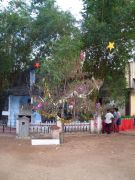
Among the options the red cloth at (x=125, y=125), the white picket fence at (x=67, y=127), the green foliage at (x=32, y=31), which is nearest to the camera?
the white picket fence at (x=67, y=127)

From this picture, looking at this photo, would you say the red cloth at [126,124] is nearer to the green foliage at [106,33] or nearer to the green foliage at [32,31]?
the green foliage at [106,33]

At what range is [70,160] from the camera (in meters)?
12.2

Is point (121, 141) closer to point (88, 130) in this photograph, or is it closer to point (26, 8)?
point (88, 130)

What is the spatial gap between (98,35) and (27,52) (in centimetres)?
418

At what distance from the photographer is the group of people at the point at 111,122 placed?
19.8 metres

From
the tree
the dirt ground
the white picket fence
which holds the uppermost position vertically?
the tree

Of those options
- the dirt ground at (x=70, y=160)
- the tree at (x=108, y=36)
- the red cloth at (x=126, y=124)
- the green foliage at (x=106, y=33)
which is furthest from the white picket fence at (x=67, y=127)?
the green foliage at (x=106, y=33)

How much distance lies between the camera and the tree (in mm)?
20016

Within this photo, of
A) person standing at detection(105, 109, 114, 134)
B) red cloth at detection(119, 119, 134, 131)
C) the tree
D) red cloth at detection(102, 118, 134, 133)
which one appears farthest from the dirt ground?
the tree

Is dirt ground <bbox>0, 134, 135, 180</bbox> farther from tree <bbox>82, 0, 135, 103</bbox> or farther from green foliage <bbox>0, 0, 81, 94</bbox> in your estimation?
tree <bbox>82, 0, 135, 103</bbox>

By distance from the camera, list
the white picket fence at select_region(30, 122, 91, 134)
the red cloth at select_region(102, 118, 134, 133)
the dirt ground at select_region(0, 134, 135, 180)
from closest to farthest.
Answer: the dirt ground at select_region(0, 134, 135, 180)
the white picket fence at select_region(30, 122, 91, 134)
the red cloth at select_region(102, 118, 134, 133)

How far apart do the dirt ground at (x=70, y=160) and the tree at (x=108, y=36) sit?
5.54 meters

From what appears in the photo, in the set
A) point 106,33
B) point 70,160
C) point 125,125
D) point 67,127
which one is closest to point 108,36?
point 106,33

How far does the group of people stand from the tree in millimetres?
1643
